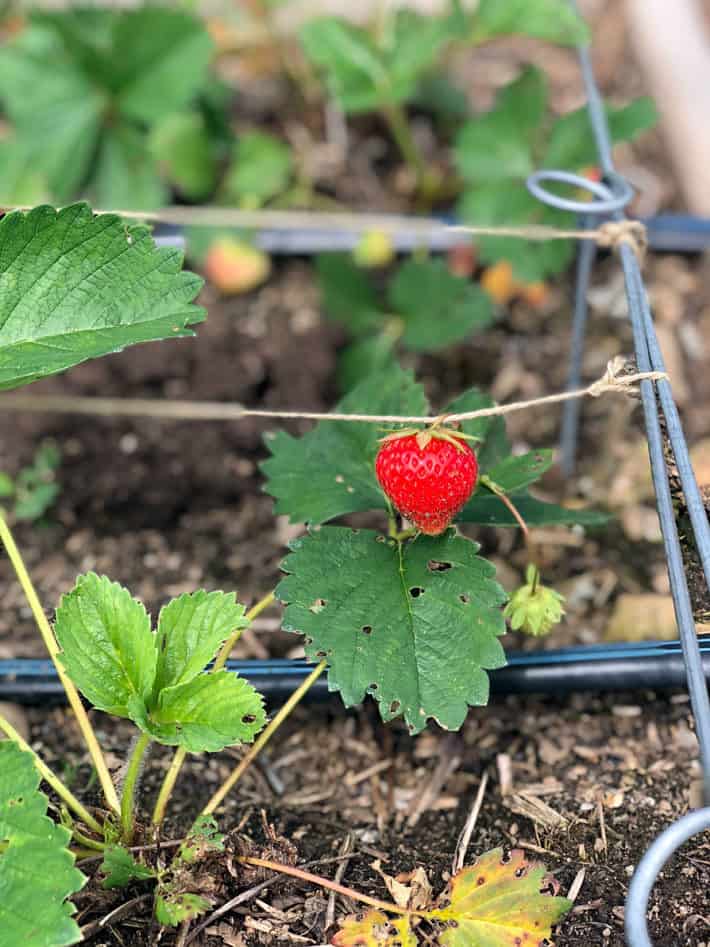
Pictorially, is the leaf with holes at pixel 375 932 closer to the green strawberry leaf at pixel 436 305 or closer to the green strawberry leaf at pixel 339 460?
the green strawberry leaf at pixel 339 460

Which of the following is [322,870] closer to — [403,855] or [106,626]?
[403,855]

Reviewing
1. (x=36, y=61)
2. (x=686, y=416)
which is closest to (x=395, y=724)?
(x=686, y=416)

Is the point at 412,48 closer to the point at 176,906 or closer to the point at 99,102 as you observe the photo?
the point at 99,102

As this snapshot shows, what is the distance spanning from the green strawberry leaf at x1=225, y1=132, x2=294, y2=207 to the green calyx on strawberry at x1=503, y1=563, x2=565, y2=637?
1.23 meters

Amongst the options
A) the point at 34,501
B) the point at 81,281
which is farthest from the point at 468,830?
the point at 34,501

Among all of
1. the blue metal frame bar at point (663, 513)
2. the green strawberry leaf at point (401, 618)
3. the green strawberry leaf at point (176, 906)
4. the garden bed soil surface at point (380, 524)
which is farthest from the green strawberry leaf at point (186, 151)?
the green strawberry leaf at point (176, 906)

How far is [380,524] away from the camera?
148cm

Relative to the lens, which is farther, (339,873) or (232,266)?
(232,266)

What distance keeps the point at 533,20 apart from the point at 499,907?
4.60ft

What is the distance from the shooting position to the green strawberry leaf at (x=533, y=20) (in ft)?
5.46

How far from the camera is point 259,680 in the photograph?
1.18 meters

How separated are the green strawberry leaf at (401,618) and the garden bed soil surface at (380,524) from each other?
0.20m

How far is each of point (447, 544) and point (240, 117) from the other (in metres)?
1.55

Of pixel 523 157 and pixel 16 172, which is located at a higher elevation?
pixel 16 172
